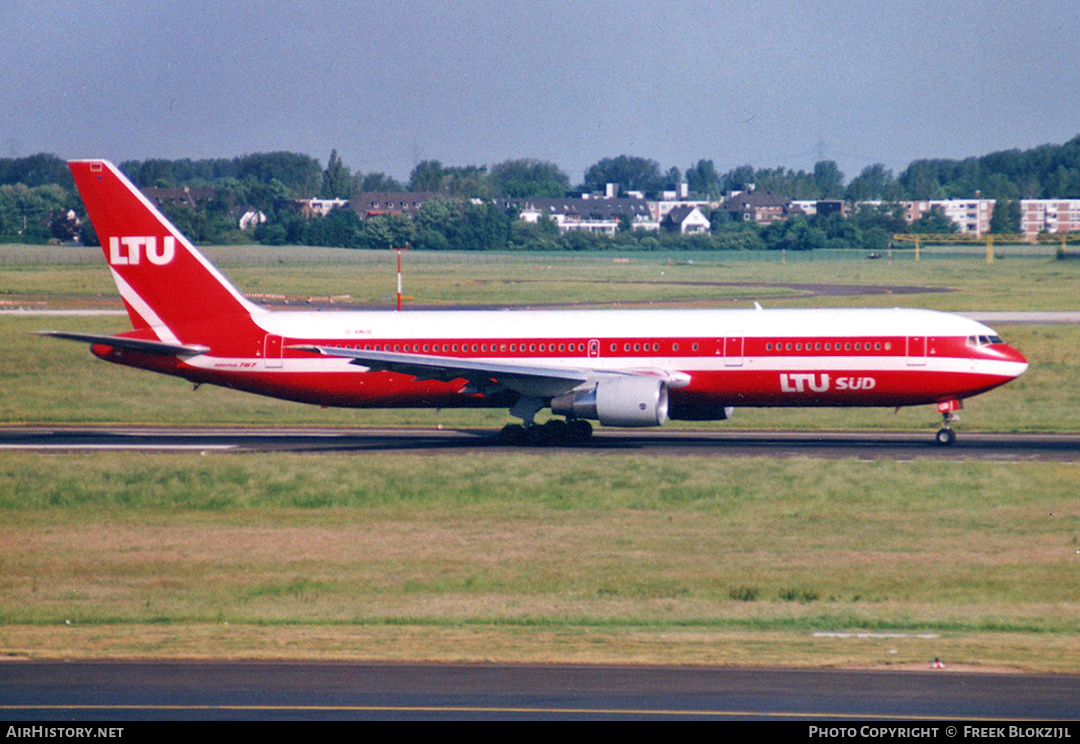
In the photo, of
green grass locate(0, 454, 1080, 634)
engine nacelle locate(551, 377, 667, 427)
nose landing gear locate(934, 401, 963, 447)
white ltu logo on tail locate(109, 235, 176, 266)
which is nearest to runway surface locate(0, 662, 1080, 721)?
green grass locate(0, 454, 1080, 634)

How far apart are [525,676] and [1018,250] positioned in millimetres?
185765

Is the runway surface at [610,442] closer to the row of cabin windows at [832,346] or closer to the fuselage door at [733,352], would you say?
the fuselage door at [733,352]

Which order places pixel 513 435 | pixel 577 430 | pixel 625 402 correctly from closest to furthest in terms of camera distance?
pixel 625 402
pixel 513 435
pixel 577 430

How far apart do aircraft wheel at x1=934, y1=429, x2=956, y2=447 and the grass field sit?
4860 mm

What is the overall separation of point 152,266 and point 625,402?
17159 millimetres

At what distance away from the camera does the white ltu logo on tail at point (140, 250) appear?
148 ft

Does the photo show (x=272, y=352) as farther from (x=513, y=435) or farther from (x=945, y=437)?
(x=945, y=437)

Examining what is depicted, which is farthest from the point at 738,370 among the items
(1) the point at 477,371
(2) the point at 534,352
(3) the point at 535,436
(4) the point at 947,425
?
(1) the point at 477,371

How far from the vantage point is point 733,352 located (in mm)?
41625

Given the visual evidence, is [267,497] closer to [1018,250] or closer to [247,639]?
[247,639]

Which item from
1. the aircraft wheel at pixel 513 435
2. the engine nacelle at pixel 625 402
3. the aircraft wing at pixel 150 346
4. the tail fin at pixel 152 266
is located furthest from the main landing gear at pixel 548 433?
the aircraft wing at pixel 150 346

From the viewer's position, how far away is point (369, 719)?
50.0 feet

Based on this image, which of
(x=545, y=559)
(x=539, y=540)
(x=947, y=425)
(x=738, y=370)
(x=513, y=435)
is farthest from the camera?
(x=513, y=435)
